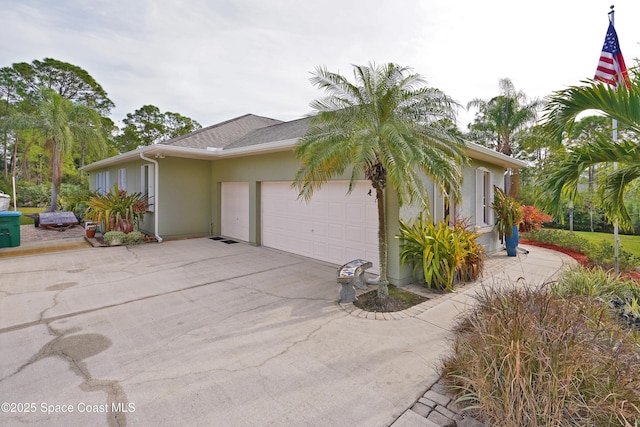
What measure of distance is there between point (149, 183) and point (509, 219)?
1270 centimetres

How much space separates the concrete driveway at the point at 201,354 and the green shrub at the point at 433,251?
1568mm

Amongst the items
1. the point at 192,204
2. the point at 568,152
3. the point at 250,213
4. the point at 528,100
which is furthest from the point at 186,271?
the point at 528,100

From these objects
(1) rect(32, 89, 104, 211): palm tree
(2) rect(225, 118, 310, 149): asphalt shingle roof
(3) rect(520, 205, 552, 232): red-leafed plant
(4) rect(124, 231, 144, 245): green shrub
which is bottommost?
(4) rect(124, 231, 144, 245): green shrub

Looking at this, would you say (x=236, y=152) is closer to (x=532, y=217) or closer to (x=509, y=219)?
(x=509, y=219)

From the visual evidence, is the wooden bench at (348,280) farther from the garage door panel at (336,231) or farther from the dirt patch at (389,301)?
the garage door panel at (336,231)

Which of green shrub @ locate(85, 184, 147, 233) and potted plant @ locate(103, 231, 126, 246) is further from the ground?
green shrub @ locate(85, 184, 147, 233)

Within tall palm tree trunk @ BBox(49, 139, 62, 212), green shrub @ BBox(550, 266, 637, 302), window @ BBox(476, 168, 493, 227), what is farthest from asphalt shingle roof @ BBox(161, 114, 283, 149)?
green shrub @ BBox(550, 266, 637, 302)

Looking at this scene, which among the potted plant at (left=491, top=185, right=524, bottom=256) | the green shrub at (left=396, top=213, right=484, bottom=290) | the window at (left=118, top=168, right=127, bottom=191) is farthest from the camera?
the window at (left=118, top=168, right=127, bottom=191)

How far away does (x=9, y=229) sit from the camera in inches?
378

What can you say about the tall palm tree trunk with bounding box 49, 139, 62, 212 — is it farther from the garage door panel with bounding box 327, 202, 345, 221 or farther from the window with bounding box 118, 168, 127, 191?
the garage door panel with bounding box 327, 202, 345, 221

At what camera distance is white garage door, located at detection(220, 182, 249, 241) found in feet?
35.7

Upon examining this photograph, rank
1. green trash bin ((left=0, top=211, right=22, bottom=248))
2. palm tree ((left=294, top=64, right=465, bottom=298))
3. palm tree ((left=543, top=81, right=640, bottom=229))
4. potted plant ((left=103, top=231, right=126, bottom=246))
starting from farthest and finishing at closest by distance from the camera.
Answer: potted plant ((left=103, top=231, right=126, bottom=246)) → green trash bin ((left=0, top=211, right=22, bottom=248)) → palm tree ((left=294, top=64, right=465, bottom=298)) → palm tree ((left=543, top=81, right=640, bottom=229))

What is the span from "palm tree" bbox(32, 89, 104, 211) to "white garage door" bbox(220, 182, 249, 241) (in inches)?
473

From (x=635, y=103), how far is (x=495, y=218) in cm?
670
